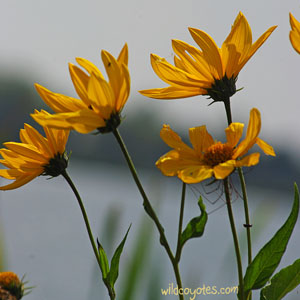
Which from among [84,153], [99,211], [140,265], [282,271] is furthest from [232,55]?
[84,153]

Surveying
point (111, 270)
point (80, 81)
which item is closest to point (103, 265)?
point (111, 270)

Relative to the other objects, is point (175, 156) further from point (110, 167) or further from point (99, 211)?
point (110, 167)

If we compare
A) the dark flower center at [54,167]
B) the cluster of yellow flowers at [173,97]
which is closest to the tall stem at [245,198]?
the cluster of yellow flowers at [173,97]

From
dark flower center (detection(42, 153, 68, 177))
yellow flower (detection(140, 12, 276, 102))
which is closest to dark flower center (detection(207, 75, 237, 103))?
yellow flower (detection(140, 12, 276, 102))

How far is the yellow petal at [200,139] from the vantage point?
0.33 meters

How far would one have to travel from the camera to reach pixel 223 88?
0.35m

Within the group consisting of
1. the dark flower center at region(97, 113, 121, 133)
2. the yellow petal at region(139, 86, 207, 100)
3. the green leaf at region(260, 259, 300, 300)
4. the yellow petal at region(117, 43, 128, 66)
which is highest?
the yellow petal at region(117, 43, 128, 66)

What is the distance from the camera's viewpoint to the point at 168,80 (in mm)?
341

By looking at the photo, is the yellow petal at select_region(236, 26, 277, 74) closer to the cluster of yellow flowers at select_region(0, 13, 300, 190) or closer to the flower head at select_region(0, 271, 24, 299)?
the cluster of yellow flowers at select_region(0, 13, 300, 190)

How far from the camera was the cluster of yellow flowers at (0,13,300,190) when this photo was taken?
0.93ft

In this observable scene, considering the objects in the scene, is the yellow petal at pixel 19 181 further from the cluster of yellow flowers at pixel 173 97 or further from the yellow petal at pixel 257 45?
the yellow petal at pixel 257 45

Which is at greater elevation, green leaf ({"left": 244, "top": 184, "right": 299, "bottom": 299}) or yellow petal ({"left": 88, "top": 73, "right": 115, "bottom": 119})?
yellow petal ({"left": 88, "top": 73, "right": 115, "bottom": 119})

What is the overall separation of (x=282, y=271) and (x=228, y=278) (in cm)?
38

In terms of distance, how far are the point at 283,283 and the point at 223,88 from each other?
123 mm
